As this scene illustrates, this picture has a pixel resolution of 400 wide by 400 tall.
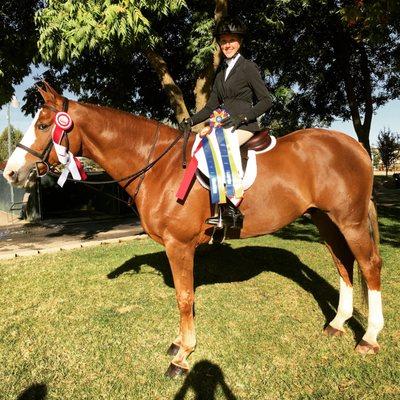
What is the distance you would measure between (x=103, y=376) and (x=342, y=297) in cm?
304

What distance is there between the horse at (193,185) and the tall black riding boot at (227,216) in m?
0.15

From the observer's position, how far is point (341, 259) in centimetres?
457

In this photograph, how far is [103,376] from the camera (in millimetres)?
3586

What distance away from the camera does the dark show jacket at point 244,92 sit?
377cm

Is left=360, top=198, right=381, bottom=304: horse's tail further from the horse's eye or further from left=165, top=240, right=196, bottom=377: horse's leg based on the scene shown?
the horse's eye

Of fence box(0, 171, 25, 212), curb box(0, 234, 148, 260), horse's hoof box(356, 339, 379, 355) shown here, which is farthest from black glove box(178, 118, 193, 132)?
fence box(0, 171, 25, 212)

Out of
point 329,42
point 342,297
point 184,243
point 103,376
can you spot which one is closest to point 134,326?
point 103,376

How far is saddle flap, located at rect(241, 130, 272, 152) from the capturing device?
3.99 meters

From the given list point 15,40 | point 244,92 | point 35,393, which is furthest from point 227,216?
point 15,40

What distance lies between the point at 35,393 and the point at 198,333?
1909mm

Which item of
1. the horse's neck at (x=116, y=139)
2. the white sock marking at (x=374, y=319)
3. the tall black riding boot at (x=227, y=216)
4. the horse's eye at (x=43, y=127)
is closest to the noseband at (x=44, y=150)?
the horse's eye at (x=43, y=127)

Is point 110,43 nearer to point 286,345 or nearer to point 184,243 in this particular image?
point 184,243

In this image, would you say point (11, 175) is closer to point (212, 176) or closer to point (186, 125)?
point (186, 125)

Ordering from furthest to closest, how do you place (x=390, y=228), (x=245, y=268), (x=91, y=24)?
(x=390, y=228) → (x=245, y=268) → (x=91, y=24)
